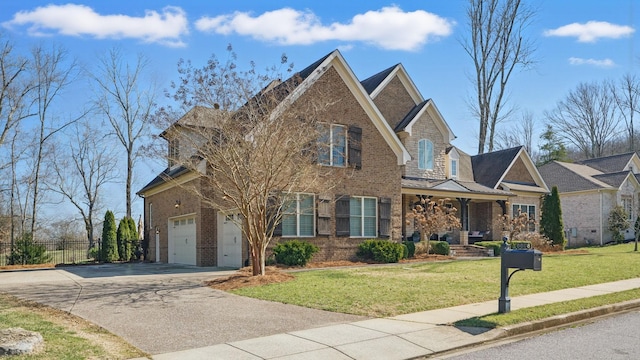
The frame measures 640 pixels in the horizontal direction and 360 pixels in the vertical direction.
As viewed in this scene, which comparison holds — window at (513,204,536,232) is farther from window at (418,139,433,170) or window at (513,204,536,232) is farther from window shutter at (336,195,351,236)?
window shutter at (336,195,351,236)

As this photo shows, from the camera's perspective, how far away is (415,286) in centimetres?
1264

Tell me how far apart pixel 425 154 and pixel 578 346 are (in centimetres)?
2073


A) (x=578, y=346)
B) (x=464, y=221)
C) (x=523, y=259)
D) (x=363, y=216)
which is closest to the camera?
(x=578, y=346)

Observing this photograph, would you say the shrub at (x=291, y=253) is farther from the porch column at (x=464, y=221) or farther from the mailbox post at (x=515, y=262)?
the porch column at (x=464, y=221)

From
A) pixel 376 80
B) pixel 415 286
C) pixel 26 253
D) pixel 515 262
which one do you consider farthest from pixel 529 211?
pixel 26 253

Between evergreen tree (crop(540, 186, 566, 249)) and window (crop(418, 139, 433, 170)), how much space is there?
274 inches

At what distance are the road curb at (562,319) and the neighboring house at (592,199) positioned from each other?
27.4 meters

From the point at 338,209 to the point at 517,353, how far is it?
45.3 ft

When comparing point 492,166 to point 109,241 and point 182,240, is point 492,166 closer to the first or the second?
point 182,240

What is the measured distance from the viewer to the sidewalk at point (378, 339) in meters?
6.92

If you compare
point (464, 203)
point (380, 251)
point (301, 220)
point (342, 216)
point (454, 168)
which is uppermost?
point (454, 168)

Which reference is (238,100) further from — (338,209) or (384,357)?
(384,357)

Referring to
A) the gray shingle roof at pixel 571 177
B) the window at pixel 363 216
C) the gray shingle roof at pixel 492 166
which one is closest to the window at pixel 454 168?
the gray shingle roof at pixel 492 166

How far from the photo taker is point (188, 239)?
23.4 metres
